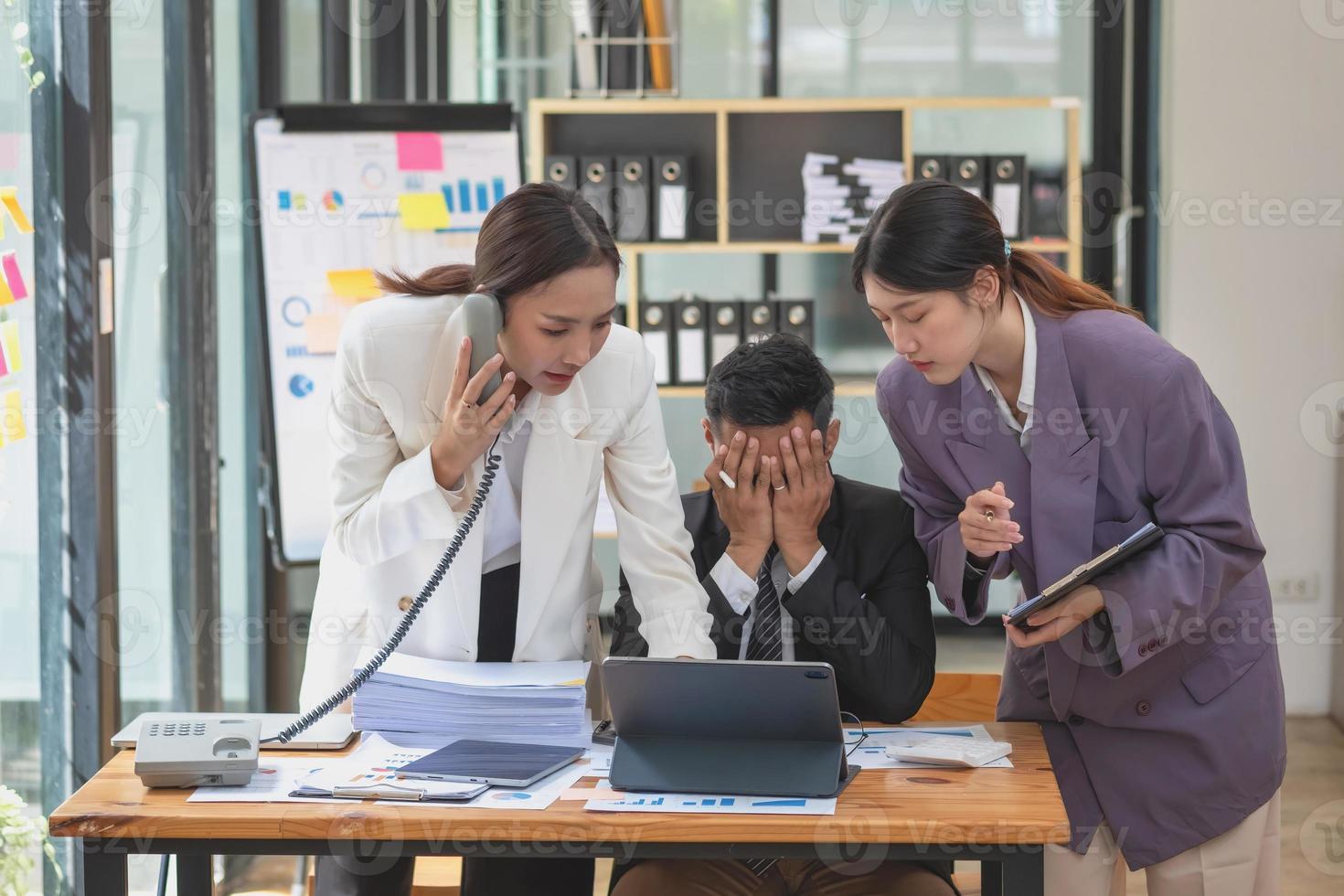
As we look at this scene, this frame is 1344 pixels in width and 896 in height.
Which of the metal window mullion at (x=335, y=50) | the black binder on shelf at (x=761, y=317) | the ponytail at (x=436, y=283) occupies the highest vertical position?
the metal window mullion at (x=335, y=50)

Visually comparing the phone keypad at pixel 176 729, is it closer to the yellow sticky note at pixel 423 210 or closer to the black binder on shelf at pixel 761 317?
the yellow sticky note at pixel 423 210

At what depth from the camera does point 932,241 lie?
1753 millimetres

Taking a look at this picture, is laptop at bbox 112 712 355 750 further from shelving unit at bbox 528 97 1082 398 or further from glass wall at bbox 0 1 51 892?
shelving unit at bbox 528 97 1082 398

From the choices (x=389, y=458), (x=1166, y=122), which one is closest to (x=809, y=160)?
(x=1166, y=122)

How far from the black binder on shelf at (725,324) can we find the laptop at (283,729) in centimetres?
279

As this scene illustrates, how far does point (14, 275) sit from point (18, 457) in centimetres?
31

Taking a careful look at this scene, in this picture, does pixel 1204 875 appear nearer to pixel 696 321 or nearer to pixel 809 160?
pixel 696 321

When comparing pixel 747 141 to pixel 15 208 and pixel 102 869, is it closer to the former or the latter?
pixel 15 208

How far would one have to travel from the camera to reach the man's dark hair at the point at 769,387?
2.00 meters

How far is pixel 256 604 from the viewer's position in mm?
3787

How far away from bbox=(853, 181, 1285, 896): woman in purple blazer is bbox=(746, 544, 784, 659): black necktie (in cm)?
26

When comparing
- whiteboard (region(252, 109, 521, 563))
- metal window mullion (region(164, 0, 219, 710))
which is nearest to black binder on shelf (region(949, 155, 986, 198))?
whiteboard (region(252, 109, 521, 563))

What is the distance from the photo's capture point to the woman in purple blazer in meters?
1.76

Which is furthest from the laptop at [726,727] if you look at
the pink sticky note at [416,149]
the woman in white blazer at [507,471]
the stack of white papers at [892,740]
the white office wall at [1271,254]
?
the white office wall at [1271,254]
